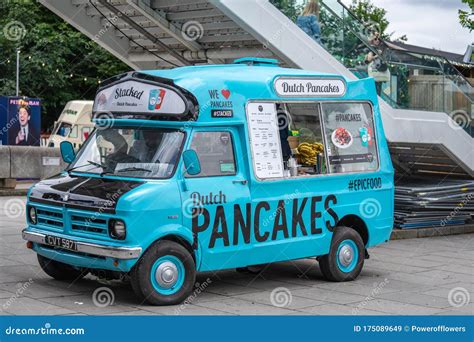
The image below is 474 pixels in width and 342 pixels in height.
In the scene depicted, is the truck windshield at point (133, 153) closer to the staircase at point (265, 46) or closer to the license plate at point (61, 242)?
the license plate at point (61, 242)

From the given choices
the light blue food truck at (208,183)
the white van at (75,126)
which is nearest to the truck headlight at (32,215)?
the light blue food truck at (208,183)

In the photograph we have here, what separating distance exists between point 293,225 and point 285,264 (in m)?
1.96

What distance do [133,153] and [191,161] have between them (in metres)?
0.83

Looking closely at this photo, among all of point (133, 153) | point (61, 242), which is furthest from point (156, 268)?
point (133, 153)

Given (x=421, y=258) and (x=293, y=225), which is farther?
(x=421, y=258)

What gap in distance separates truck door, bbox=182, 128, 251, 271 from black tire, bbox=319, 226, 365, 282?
147 centimetres

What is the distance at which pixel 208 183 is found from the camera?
32.2 ft

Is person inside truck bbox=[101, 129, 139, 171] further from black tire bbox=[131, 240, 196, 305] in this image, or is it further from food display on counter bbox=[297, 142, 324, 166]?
food display on counter bbox=[297, 142, 324, 166]

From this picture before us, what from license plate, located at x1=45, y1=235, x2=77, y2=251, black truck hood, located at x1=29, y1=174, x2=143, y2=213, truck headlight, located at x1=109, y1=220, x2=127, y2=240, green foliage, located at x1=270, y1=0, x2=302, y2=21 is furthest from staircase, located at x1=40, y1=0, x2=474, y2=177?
truck headlight, located at x1=109, y1=220, x2=127, y2=240

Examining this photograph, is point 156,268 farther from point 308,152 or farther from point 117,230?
point 308,152

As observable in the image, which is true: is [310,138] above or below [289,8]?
below

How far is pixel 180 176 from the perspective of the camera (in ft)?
31.5
